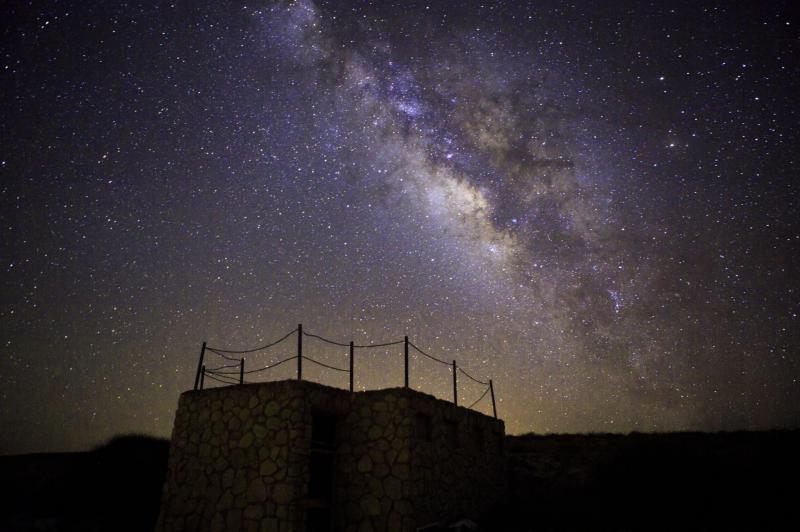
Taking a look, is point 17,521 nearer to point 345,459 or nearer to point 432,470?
point 345,459

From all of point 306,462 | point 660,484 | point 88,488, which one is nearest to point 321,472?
point 306,462

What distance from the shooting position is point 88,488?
67.7ft

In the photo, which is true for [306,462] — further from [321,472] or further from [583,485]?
[583,485]

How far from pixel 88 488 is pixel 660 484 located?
20.2 metres

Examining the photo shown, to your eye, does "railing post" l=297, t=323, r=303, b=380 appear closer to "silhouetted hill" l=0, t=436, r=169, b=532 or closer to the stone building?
the stone building

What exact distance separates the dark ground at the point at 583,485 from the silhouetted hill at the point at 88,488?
44 millimetres

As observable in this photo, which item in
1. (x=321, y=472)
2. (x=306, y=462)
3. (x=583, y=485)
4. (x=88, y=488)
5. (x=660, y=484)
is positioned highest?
(x=306, y=462)

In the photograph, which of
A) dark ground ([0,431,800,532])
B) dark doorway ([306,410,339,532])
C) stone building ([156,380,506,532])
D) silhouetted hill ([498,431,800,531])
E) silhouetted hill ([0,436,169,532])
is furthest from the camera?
silhouetted hill ([0,436,169,532])

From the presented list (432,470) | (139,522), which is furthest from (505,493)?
(139,522)

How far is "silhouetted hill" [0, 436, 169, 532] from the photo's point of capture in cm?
1773

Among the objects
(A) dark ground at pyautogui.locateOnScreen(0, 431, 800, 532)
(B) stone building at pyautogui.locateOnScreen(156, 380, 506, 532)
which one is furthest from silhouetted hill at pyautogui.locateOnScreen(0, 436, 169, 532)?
(B) stone building at pyautogui.locateOnScreen(156, 380, 506, 532)

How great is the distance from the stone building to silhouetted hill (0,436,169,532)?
6.42 m

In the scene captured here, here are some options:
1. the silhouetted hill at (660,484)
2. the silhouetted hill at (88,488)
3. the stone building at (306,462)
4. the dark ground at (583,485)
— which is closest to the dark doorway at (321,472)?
the stone building at (306,462)

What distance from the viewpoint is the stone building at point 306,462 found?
12.1m
